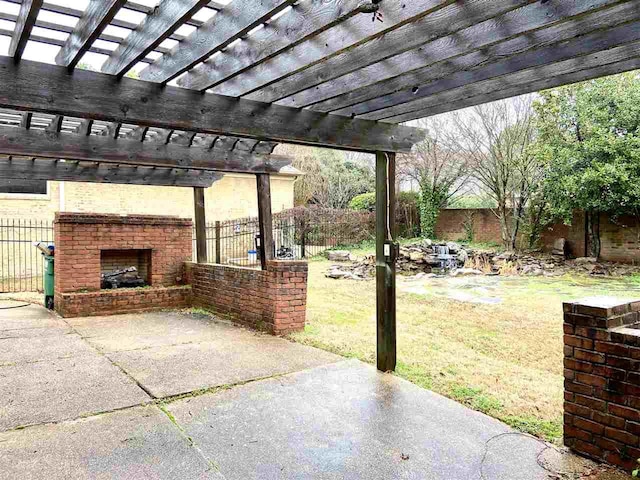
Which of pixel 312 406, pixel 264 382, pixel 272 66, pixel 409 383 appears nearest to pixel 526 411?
pixel 409 383

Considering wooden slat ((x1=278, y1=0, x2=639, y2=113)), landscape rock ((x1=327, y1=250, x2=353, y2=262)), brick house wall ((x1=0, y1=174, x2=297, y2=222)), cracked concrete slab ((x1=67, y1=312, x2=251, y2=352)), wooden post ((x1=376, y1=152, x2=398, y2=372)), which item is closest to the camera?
wooden slat ((x1=278, y1=0, x2=639, y2=113))

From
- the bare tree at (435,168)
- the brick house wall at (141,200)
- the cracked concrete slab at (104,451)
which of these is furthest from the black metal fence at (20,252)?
the bare tree at (435,168)

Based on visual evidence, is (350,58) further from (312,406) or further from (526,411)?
(526,411)

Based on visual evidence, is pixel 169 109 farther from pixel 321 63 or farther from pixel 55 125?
pixel 55 125

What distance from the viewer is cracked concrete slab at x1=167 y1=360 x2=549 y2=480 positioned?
8.10 feet

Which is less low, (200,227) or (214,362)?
(200,227)

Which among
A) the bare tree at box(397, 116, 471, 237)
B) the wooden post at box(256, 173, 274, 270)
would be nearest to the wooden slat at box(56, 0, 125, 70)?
the wooden post at box(256, 173, 274, 270)

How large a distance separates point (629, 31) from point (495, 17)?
2.30 ft

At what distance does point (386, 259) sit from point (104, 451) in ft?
8.62

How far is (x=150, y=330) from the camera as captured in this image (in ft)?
19.7

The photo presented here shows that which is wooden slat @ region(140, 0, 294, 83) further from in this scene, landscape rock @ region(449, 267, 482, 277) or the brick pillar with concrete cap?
landscape rock @ region(449, 267, 482, 277)

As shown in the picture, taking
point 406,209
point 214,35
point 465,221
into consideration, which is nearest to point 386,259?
point 214,35

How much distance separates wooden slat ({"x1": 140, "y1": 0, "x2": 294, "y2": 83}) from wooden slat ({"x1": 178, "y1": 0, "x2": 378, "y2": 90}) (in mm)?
238

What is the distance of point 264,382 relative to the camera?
3881 mm
